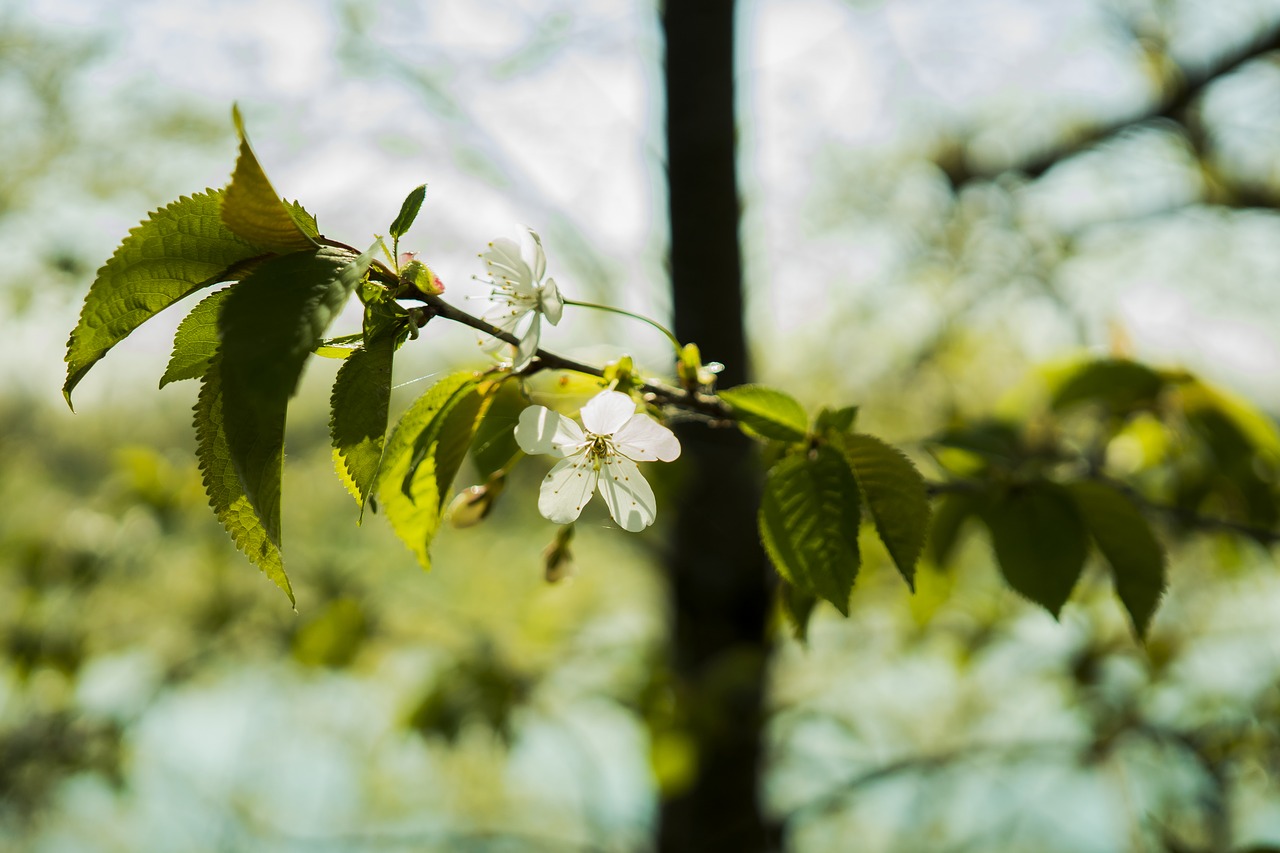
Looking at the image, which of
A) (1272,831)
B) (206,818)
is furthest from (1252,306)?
(206,818)

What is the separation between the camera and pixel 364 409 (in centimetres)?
50

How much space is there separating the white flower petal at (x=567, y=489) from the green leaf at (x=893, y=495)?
210 mm

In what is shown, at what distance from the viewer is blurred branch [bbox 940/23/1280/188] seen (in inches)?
67.7

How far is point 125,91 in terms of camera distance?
103 inches

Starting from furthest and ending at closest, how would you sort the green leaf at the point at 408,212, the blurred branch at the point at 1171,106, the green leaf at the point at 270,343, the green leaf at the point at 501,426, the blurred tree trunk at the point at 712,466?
the blurred branch at the point at 1171,106 < the blurred tree trunk at the point at 712,466 < the green leaf at the point at 501,426 < the green leaf at the point at 408,212 < the green leaf at the point at 270,343

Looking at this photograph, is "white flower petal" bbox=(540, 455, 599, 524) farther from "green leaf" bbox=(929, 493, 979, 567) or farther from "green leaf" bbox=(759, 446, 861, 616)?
"green leaf" bbox=(929, 493, 979, 567)

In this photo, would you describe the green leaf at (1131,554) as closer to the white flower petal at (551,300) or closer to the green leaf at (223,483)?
the white flower petal at (551,300)

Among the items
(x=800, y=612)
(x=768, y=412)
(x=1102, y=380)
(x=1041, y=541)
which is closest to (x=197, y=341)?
(x=768, y=412)

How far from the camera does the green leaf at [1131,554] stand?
0.70 m

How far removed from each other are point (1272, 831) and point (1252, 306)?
186 cm

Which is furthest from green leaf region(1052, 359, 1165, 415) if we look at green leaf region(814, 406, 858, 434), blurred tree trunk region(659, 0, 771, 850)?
blurred tree trunk region(659, 0, 771, 850)

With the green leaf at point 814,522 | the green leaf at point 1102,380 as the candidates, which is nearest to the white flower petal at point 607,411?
the green leaf at point 814,522

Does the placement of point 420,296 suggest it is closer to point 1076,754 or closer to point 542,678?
point 542,678

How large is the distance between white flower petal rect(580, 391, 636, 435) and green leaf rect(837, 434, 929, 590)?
0.16 m
